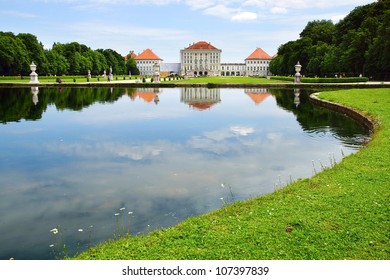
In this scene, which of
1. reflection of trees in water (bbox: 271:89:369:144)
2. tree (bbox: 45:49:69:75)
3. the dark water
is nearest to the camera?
the dark water

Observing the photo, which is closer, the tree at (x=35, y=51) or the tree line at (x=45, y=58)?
the tree line at (x=45, y=58)

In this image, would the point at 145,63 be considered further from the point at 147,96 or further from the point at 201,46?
the point at 147,96

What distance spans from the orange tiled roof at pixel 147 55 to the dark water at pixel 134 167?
116 m

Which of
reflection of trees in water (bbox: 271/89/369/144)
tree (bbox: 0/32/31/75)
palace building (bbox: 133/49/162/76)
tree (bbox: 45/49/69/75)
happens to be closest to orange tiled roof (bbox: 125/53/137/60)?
palace building (bbox: 133/49/162/76)

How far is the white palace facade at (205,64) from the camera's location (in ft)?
397

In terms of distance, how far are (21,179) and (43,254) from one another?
10.3 feet

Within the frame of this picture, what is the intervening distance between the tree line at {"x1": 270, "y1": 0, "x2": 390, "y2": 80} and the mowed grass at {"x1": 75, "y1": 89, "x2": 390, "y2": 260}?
3584 centimetres

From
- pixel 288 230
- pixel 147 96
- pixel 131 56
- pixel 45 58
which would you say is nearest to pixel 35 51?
pixel 45 58

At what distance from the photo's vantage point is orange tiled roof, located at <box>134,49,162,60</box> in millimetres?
128750

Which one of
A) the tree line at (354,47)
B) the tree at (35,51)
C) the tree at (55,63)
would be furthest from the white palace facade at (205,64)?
the tree line at (354,47)

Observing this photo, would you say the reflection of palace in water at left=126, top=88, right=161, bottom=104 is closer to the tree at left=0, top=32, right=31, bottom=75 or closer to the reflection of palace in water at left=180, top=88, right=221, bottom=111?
the reflection of palace in water at left=180, top=88, right=221, bottom=111

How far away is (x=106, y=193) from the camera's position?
6.40 meters

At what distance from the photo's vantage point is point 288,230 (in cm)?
429

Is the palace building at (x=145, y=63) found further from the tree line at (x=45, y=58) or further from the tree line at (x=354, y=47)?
the tree line at (x=354, y=47)
